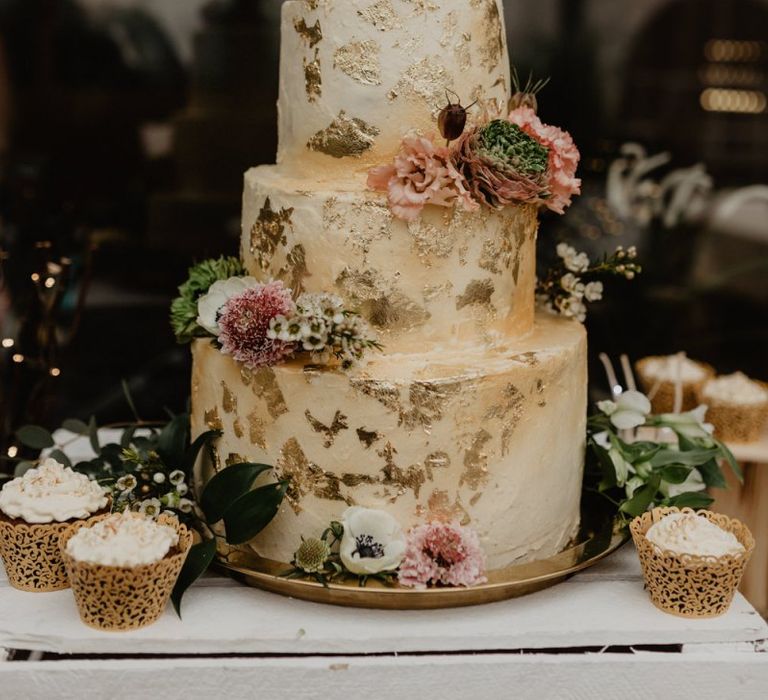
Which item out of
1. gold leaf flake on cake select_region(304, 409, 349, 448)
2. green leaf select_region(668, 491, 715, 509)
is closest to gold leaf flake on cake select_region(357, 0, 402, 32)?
gold leaf flake on cake select_region(304, 409, 349, 448)

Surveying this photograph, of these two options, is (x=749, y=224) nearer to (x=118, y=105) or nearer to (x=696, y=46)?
(x=696, y=46)

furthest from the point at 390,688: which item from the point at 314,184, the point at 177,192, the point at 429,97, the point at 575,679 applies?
the point at 177,192

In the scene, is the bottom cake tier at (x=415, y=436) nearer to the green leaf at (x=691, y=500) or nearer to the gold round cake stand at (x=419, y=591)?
the gold round cake stand at (x=419, y=591)

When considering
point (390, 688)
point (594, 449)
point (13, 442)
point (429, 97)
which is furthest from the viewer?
point (13, 442)

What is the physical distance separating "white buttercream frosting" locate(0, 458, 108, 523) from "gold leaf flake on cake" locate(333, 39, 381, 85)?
956mm

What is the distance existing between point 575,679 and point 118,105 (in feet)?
7.75

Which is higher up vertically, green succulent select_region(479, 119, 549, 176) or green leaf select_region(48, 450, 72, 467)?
green succulent select_region(479, 119, 549, 176)

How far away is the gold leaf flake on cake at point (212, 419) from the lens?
2.12 metres

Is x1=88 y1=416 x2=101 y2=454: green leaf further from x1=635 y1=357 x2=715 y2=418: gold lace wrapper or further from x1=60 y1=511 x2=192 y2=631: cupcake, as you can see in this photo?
x1=635 y1=357 x2=715 y2=418: gold lace wrapper

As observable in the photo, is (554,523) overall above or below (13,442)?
above

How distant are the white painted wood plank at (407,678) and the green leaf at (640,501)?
38cm

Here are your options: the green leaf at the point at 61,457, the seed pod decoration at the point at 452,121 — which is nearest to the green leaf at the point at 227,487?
the green leaf at the point at 61,457

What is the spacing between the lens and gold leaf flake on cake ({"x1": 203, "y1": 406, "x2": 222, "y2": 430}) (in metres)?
2.12

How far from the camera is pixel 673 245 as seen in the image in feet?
12.1
